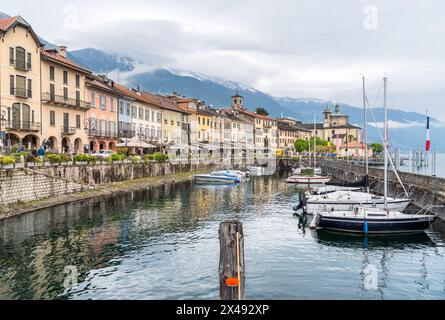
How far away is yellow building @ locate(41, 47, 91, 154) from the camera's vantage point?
53156mm

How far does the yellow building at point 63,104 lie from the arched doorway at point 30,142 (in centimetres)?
110

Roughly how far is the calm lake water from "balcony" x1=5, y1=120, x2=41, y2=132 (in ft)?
58.8

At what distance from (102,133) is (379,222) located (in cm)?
5024

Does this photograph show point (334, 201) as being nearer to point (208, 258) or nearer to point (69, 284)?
point (208, 258)

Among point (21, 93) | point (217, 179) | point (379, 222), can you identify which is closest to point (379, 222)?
point (379, 222)

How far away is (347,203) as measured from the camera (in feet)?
116

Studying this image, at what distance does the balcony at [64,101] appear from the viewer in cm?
5275

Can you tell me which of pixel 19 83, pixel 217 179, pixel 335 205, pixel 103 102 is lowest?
pixel 335 205

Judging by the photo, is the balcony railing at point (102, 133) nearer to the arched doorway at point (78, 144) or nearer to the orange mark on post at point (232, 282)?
the arched doorway at point (78, 144)

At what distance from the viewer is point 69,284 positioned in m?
17.0

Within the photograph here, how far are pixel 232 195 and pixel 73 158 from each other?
20.2 m

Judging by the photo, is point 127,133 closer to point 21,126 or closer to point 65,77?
point 65,77

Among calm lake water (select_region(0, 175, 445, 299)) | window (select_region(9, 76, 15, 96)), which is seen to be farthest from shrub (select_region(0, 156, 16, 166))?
window (select_region(9, 76, 15, 96))

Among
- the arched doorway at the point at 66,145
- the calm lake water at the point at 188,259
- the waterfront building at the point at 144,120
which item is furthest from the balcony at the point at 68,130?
the calm lake water at the point at 188,259
